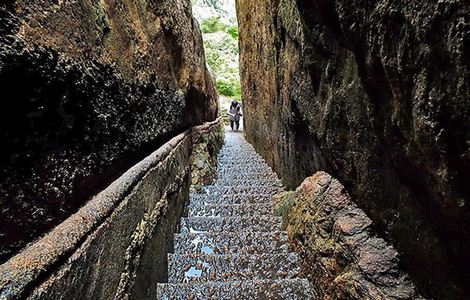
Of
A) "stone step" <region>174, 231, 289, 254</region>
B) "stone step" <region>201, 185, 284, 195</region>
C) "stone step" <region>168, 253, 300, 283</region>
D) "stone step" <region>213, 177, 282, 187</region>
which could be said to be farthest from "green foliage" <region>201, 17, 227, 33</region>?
"stone step" <region>168, 253, 300, 283</region>

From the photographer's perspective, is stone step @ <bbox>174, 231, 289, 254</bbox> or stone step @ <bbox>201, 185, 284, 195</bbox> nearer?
stone step @ <bbox>174, 231, 289, 254</bbox>

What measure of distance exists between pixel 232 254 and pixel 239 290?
Result: 1.57ft

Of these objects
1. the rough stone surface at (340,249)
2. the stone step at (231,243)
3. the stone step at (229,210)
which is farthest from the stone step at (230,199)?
the rough stone surface at (340,249)

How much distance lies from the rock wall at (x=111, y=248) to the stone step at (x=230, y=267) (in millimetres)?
135

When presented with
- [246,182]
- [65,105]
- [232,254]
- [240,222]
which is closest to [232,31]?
[246,182]

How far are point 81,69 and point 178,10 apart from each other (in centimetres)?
274

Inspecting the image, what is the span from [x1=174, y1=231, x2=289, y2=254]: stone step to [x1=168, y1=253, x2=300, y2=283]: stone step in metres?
0.17

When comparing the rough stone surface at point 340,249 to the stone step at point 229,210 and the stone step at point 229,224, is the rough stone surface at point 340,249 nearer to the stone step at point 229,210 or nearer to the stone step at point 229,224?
the stone step at point 229,224

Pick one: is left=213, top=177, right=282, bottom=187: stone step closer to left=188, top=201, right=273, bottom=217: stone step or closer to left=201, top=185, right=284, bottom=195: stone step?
left=201, top=185, right=284, bottom=195: stone step

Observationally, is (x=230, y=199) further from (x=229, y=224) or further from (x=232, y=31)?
(x=232, y=31)

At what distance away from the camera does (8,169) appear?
93 centimetres

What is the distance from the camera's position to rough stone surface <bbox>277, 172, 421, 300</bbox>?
4.61ft

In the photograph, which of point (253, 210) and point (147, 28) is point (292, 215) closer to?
point (253, 210)

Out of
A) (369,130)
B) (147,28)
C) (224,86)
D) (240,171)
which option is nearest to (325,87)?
(369,130)
